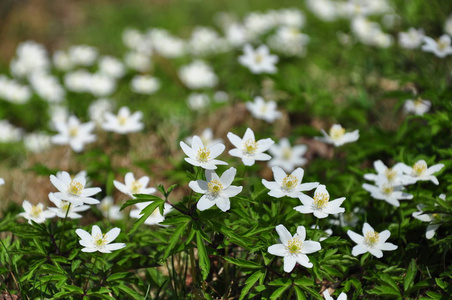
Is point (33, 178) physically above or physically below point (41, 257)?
below

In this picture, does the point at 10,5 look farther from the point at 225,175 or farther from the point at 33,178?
the point at 225,175

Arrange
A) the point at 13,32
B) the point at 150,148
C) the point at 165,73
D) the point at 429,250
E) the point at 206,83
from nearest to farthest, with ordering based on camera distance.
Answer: the point at 429,250 < the point at 150,148 < the point at 206,83 < the point at 165,73 < the point at 13,32

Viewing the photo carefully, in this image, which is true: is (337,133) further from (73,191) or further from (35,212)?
(35,212)

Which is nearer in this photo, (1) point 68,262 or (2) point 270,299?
(2) point 270,299

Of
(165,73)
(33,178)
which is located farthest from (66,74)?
(33,178)

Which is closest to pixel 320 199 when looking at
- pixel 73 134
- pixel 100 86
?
pixel 73 134

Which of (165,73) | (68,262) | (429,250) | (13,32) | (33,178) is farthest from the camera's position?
(13,32)
